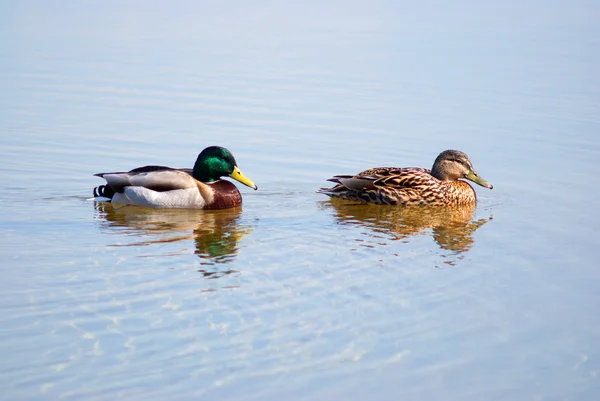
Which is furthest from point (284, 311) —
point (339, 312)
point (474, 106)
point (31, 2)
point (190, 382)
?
point (31, 2)

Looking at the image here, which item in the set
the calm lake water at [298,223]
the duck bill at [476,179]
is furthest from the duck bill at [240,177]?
the duck bill at [476,179]

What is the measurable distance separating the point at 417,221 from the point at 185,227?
2.44m

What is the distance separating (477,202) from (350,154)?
2.17 m

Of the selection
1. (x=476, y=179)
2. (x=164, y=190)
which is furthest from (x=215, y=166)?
(x=476, y=179)

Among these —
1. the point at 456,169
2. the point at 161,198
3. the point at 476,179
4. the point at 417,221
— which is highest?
the point at 456,169

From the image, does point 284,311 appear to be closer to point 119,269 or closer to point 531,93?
point 119,269

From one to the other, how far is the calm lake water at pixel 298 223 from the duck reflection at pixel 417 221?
0.06 meters

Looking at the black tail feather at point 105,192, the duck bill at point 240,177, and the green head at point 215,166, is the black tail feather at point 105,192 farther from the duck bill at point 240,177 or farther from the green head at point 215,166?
the duck bill at point 240,177

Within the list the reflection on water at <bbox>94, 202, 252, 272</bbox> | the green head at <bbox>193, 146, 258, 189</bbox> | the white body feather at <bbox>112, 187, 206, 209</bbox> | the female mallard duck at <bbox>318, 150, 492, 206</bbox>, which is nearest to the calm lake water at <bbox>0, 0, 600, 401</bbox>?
the reflection on water at <bbox>94, 202, 252, 272</bbox>

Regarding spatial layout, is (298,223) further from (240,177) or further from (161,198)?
(161,198)

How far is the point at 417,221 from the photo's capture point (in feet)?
37.9

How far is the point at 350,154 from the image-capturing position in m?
14.1

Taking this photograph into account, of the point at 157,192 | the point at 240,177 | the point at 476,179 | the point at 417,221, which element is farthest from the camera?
the point at 476,179

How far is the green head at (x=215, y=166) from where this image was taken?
1227 cm
